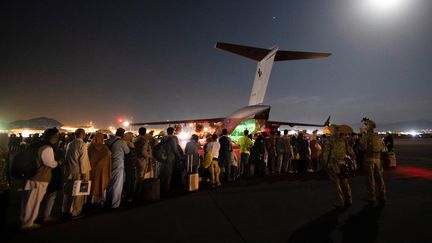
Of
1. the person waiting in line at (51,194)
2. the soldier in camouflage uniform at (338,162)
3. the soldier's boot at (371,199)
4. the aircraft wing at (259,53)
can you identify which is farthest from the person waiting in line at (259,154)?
the aircraft wing at (259,53)

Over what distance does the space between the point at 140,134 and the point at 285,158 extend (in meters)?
6.31

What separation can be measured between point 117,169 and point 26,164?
182cm

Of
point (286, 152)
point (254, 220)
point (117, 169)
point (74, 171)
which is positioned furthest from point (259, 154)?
point (74, 171)

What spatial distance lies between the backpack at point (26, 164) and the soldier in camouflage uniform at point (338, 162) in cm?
636

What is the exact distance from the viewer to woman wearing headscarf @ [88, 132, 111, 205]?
17.6ft

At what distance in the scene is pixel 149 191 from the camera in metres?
6.12

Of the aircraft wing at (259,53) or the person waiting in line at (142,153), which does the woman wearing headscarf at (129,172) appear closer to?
the person waiting in line at (142,153)

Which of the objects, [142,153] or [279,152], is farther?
[279,152]

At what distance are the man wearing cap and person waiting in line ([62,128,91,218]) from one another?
0.63m

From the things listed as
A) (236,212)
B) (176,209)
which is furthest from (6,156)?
(236,212)

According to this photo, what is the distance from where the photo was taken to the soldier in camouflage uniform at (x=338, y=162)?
17.9 ft

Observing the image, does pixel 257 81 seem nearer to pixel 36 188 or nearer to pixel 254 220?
pixel 254 220

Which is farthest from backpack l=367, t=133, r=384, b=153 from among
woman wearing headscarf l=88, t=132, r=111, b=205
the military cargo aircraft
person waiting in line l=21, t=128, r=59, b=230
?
the military cargo aircraft

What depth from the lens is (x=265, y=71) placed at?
18547 millimetres
